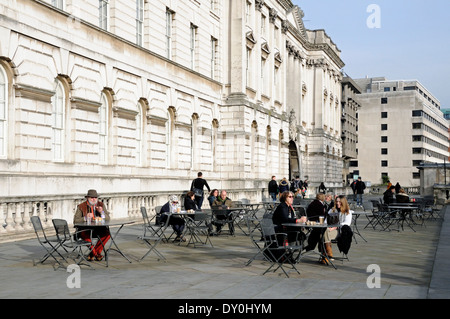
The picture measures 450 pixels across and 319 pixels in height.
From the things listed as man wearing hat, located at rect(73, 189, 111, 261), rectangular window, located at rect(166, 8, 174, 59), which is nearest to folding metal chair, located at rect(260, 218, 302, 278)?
man wearing hat, located at rect(73, 189, 111, 261)

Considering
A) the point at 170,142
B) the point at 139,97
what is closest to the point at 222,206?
the point at 139,97

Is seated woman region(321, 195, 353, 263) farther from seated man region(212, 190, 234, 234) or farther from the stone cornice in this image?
the stone cornice

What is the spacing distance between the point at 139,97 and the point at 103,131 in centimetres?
325

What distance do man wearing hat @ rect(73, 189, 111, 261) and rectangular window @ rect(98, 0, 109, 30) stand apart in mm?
12359

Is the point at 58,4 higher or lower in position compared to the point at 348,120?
lower

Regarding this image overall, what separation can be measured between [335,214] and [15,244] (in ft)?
25.8

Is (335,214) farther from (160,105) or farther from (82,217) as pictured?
(160,105)

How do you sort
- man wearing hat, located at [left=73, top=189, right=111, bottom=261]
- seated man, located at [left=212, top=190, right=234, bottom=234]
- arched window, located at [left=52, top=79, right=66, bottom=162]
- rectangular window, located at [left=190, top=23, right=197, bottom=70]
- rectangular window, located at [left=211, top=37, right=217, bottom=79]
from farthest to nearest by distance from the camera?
rectangular window, located at [left=211, top=37, right=217, bottom=79] → rectangular window, located at [left=190, top=23, right=197, bottom=70] → arched window, located at [left=52, top=79, right=66, bottom=162] → seated man, located at [left=212, top=190, right=234, bottom=234] → man wearing hat, located at [left=73, top=189, right=111, bottom=261]

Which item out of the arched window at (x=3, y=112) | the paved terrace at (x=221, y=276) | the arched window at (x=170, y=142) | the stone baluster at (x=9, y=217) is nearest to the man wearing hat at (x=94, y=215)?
the paved terrace at (x=221, y=276)

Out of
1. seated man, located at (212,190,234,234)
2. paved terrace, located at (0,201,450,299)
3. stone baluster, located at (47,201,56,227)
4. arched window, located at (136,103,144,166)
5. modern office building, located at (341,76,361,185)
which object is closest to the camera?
paved terrace, located at (0,201,450,299)

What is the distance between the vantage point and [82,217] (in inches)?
493

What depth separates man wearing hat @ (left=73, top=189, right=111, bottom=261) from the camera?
12570mm

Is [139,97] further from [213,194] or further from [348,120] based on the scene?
[348,120]

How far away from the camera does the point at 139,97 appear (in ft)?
85.8
